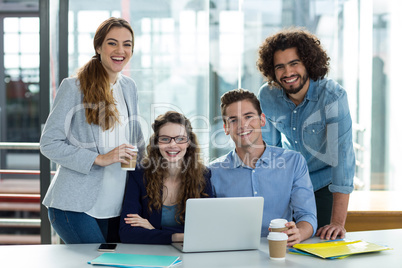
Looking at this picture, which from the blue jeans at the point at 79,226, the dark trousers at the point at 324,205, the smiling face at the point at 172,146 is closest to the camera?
the blue jeans at the point at 79,226

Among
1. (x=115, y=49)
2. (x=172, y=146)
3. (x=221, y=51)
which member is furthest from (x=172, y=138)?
(x=221, y=51)

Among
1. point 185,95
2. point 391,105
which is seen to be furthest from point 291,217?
point 391,105

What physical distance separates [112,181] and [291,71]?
1.01m

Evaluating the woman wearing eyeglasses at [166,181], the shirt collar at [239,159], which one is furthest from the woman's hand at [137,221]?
the shirt collar at [239,159]

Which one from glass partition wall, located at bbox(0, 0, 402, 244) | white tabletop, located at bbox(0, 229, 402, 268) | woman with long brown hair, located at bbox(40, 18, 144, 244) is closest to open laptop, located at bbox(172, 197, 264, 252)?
white tabletop, located at bbox(0, 229, 402, 268)

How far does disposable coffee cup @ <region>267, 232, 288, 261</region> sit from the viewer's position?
1.59m

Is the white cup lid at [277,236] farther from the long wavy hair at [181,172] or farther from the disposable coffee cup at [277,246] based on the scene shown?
the long wavy hair at [181,172]

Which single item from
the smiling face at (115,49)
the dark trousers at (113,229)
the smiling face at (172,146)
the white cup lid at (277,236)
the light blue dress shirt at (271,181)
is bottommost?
the dark trousers at (113,229)

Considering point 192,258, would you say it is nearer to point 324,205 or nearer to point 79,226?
point 79,226

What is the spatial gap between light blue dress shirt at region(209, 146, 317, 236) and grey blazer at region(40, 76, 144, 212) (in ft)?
1.87

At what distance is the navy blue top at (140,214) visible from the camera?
6.00 feet

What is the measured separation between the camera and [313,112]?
236 centimetres

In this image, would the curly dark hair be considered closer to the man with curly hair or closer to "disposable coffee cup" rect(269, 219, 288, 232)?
Result: the man with curly hair

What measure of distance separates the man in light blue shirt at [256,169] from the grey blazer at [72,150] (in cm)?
57
